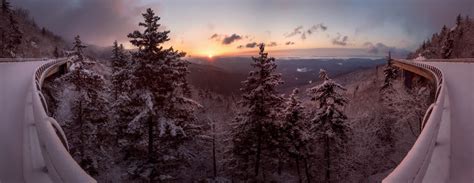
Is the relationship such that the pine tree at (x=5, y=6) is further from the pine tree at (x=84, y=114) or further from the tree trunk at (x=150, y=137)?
the tree trunk at (x=150, y=137)

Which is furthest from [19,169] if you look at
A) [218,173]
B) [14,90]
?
[218,173]

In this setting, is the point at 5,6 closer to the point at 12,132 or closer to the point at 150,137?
the point at 150,137

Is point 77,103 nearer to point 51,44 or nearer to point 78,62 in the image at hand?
point 78,62

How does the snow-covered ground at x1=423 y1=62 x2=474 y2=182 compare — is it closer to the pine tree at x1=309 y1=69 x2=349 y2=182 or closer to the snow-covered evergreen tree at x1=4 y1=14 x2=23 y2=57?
the pine tree at x1=309 y1=69 x2=349 y2=182

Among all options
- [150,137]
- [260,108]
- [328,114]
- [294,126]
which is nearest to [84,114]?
[150,137]

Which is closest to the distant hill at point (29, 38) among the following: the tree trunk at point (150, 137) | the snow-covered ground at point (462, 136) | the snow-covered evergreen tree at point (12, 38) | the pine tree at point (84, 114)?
the snow-covered evergreen tree at point (12, 38)

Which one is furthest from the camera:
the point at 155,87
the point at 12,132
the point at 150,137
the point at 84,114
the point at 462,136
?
the point at 84,114

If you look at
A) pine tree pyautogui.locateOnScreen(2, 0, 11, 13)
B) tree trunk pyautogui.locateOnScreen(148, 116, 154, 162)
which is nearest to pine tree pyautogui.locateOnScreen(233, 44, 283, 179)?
tree trunk pyautogui.locateOnScreen(148, 116, 154, 162)
